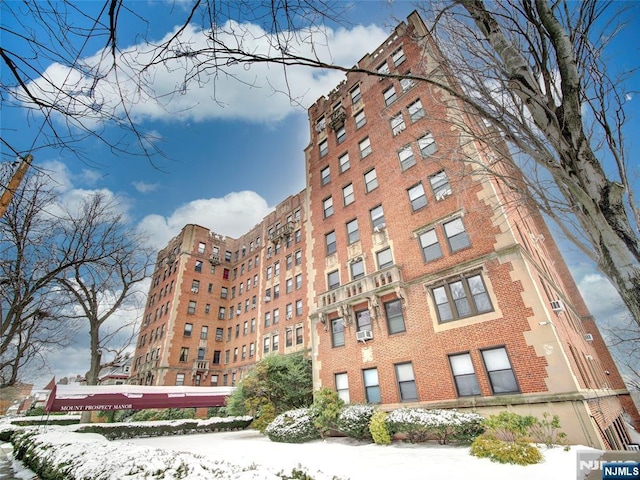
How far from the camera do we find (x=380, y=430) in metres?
11.6

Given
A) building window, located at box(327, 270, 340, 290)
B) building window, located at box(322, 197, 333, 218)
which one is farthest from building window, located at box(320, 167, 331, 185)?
building window, located at box(327, 270, 340, 290)

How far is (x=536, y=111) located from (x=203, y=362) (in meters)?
40.9

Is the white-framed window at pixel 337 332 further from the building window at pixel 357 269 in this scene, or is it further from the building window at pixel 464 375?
the building window at pixel 464 375

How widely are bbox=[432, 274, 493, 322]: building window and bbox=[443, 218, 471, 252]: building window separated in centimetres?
164

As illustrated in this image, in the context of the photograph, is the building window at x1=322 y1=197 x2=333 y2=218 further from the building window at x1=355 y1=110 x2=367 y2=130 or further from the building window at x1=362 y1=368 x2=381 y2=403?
the building window at x1=362 y1=368 x2=381 y2=403

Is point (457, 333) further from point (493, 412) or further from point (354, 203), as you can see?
point (354, 203)

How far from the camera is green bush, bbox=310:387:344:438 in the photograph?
13.3 m

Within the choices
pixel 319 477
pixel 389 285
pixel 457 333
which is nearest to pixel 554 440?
pixel 457 333

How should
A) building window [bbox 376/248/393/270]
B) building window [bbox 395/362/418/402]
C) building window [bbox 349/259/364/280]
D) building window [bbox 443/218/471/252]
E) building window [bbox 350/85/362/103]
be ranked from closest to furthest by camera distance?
1. building window [bbox 395/362/418/402]
2. building window [bbox 443/218/471/252]
3. building window [bbox 376/248/393/270]
4. building window [bbox 349/259/364/280]
5. building window [bbox 350/85/362/103]

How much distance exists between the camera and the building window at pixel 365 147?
833 inches

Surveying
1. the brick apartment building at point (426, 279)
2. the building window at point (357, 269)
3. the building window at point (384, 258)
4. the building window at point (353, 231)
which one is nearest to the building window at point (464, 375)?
the brick apartment building at point (426, 279)

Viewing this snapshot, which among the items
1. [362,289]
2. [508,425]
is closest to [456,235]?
[362,289]

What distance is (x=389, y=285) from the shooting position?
14969mm

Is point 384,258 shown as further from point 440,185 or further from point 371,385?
point 371,385
